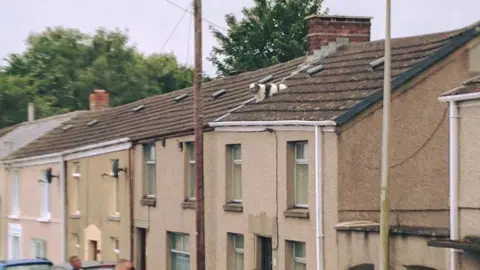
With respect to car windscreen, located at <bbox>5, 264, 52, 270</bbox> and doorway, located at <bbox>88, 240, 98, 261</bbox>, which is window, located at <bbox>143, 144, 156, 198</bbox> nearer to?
Result: doorway, located at <bbox>88, 240, 98, 261</bbox>

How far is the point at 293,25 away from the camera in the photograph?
69.4 metres

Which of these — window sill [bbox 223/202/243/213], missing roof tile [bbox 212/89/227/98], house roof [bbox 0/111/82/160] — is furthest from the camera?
house roof [bbox 0/111/82/160]

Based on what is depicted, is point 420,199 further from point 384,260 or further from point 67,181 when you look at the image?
point 67,181

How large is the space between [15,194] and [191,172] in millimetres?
17305

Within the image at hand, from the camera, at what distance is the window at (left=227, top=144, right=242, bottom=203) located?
29.3 metres

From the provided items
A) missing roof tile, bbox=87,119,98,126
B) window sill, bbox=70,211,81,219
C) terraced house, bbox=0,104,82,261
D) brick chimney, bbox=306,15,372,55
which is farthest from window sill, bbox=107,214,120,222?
brick chimney, bbox=306,15,372,55

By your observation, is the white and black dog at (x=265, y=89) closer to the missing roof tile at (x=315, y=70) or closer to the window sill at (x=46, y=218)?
the missing roof tile at (x=315, y=70)

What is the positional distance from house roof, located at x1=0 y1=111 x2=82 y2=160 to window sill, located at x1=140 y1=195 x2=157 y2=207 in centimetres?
1399

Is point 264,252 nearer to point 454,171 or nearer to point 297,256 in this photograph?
point 297,256

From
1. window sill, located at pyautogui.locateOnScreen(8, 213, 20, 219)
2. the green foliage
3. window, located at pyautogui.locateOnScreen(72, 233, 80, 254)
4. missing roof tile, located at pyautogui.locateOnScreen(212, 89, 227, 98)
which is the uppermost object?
the green foliage

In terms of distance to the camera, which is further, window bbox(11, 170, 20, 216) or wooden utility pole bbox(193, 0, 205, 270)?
window bbox(11, 170, 20, 216)

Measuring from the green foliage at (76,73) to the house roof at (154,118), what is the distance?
33084 millimetres

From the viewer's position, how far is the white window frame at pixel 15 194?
47.1 m

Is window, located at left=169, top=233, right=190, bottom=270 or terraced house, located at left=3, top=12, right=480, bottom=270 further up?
terraced house, located at left=3, top=12, right=480, bottom=270
